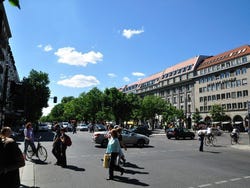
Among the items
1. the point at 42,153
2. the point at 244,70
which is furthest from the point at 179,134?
the point at 244,70

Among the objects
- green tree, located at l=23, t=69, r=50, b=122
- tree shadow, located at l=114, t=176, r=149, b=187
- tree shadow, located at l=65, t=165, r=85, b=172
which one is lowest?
tree shadow, located at l=114, t=176, r=149, b=187

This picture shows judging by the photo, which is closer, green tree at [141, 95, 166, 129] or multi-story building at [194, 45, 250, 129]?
multi-story building at [194, 45, 250, 129]

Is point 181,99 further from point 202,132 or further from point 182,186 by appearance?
point 182,186

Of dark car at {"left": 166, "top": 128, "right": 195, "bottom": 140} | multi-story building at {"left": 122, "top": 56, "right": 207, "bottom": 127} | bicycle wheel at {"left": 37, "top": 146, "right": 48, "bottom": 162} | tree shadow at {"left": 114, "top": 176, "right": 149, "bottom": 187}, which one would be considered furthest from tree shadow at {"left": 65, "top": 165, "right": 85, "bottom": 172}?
multi-story building at {"left": 122, "top": 56, "right": 207, "bottom": 127}

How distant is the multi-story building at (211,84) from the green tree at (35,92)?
43.1 m

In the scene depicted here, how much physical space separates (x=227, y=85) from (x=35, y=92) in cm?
4914

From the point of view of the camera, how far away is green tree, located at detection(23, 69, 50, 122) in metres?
69.8

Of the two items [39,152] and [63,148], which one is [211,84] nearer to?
[39,152]

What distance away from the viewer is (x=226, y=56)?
8544 cm

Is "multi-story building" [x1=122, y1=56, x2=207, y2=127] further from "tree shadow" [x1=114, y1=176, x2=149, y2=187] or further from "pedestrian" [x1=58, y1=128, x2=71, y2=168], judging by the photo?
"tree shadow" [x1=114, y1=176, x2=149, y2=187]

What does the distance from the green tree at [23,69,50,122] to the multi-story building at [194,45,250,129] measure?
4321 cm

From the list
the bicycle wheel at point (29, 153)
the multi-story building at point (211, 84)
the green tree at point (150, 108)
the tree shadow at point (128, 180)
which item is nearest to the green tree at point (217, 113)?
the multi-story building at point (211, 84)

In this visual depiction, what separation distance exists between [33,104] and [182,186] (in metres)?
65.7

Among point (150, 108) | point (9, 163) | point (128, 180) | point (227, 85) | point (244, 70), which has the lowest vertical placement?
point (128, 180)
